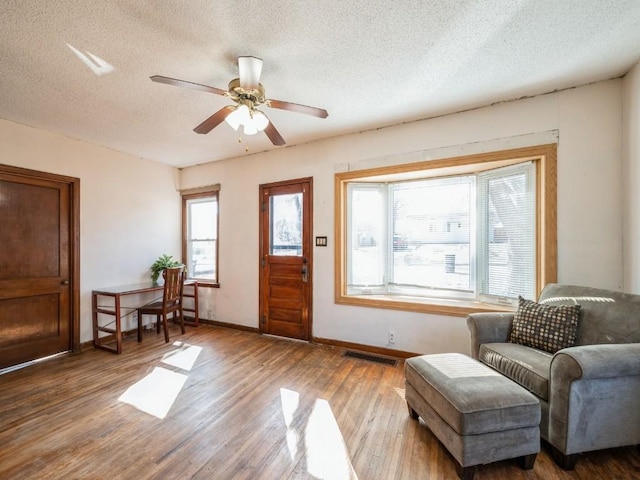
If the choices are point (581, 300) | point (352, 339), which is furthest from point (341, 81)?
point (352, 339)

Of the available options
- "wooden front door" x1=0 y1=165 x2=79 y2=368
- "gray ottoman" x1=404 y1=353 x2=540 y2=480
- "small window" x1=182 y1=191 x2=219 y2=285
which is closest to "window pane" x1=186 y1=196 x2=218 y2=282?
"small window" x1=182 y1=191 x2=219 y2=285

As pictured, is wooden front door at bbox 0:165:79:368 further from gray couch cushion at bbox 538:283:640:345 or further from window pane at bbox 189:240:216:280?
gray couch cushion at bbox 538:283:640:345

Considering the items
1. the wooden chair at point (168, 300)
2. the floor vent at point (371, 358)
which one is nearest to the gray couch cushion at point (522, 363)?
the floor vent at point (371, 358)

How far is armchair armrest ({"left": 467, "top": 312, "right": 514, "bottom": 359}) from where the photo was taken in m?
2.34

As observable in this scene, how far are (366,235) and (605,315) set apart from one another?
7.61 feet

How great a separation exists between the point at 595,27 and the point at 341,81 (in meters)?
1.69

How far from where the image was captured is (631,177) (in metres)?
2.25

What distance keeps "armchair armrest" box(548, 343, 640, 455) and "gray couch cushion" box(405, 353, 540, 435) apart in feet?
0.58

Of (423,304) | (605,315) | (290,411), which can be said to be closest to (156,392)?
(290,411)

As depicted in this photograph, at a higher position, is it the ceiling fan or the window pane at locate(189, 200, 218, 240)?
the ceiling fan

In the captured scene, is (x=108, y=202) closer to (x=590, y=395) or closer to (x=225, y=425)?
(x=225, y=425)

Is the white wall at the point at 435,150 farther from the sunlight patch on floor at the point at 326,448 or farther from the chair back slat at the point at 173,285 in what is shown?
the sunlight patch on floor at the point at 326,448

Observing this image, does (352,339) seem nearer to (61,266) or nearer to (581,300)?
(581,300)

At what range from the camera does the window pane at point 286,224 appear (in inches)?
154
